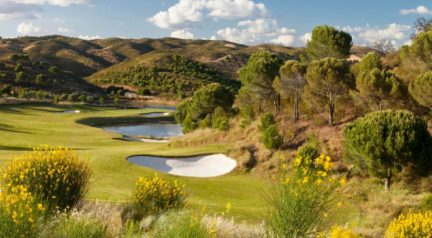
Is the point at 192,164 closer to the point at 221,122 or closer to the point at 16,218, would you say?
the point at 221,122

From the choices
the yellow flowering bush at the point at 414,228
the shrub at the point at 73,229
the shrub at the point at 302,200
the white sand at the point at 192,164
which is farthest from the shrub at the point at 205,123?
the shrub at the point at 302,200

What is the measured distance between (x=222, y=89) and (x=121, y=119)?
28.8 meters

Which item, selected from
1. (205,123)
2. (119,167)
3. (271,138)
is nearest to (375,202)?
(271,138)

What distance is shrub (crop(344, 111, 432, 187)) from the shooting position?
2906 centimetres

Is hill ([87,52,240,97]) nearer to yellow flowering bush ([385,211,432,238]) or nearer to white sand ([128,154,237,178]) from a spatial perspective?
white sand ([128,154,237,178])

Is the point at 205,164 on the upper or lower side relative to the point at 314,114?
lower

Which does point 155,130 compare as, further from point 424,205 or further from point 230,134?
point 424,205

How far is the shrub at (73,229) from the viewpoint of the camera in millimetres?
7941

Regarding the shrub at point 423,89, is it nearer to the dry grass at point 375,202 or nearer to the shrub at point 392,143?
the shrub at point 392,143

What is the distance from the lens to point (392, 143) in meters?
29.1

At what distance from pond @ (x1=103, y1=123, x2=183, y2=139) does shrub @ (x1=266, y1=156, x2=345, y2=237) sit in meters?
61.3

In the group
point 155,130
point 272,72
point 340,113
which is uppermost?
point 272,72

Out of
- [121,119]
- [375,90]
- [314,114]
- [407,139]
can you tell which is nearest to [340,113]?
[314,114]

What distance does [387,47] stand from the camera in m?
90.6
